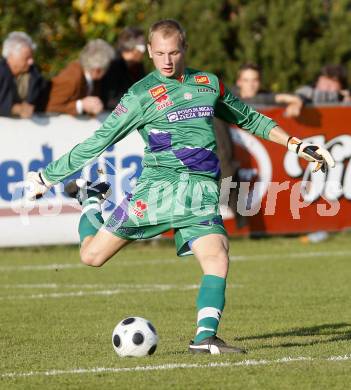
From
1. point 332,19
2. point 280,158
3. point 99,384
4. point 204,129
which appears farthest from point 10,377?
point 332,19

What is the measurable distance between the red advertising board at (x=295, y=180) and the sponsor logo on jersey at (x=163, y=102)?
7.81 metres

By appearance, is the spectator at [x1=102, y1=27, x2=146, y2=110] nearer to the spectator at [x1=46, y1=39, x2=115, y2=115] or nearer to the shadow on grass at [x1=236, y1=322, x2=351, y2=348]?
the spectator at [x1=46, y1=39, x2=115, y2=115]

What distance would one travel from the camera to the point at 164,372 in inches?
290

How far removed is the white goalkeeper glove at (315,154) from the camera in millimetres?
8141

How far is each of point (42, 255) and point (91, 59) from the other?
2425 mm

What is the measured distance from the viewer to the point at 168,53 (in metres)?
8.15

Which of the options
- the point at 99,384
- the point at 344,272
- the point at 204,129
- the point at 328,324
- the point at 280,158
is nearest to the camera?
the point at 99,384

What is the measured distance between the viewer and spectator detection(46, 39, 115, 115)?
15.1 meters

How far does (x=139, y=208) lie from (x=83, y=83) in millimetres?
7258

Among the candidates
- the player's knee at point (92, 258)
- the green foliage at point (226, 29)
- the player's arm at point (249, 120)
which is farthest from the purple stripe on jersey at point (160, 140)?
the green foliage at point (226, 29)

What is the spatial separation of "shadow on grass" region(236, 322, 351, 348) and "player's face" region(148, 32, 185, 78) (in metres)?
1.92

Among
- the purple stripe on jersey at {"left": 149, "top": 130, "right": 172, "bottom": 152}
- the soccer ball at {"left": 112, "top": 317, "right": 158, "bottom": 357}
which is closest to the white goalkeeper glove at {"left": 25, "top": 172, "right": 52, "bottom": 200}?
the purple stripe on jersey at {"left": 149, "top": 130, "right": 172, "bottom": 152}

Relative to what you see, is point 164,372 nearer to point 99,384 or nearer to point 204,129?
point 99,384

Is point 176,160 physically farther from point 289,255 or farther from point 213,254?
point 289,255
